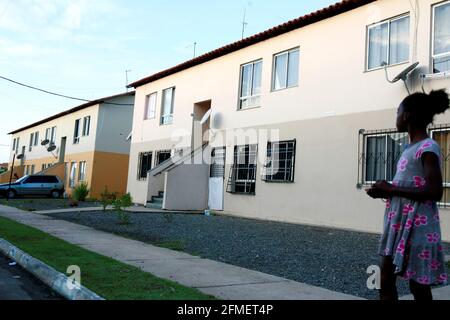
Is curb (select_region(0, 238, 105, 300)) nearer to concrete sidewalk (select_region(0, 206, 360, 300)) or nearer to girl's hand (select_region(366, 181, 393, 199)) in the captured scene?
concrete sidewalk (select_region(0, 206, 360, 300))

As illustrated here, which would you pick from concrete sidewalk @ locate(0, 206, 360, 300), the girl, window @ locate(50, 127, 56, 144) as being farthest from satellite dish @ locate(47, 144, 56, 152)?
the girl

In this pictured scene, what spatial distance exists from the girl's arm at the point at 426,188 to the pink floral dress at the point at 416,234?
0.16 feet

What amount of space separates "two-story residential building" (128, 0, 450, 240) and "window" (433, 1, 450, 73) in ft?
0.07

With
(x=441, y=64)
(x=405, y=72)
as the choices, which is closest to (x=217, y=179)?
(x=405, y=72)

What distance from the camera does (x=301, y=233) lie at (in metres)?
10.7

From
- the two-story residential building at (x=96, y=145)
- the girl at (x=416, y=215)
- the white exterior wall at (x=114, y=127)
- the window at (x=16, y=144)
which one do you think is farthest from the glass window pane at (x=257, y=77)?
the window at (x=16, y=144)

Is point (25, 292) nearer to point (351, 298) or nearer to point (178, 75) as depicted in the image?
point (351, 298)

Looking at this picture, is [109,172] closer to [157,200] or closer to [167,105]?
[167,105]

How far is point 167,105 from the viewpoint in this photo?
2033cm

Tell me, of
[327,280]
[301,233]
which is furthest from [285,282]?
[301,233]

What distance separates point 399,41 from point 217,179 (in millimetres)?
7818

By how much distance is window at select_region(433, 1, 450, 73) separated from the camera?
390 inches

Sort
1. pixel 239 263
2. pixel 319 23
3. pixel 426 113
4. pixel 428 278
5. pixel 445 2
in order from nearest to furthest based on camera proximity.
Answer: pixel 428 278 < pixel 426 113 < pixel 239 263 < pixel 445 2 < pixel 319 23

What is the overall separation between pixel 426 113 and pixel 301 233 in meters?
8.02
